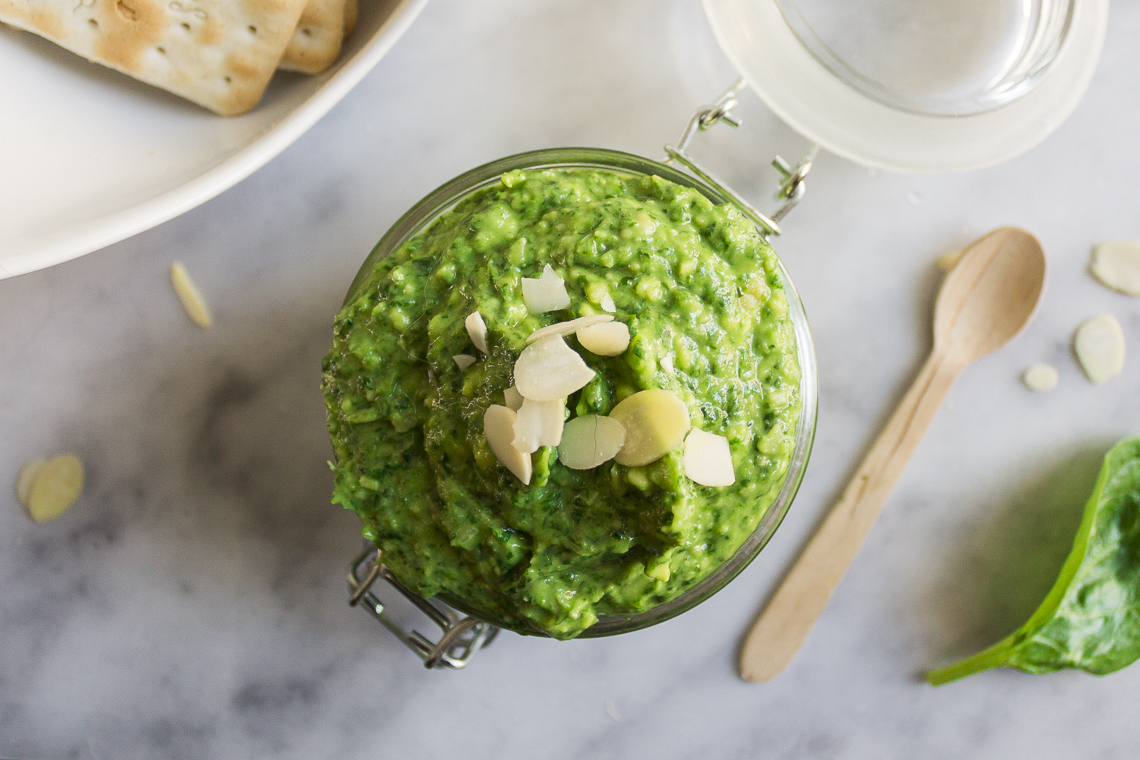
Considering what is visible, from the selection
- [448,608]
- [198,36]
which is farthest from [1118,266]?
[198,36]

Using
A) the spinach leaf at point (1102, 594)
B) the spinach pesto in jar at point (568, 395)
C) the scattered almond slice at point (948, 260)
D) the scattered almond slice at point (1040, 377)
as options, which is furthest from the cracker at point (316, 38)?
the spinach leaf at point (1102, 594)

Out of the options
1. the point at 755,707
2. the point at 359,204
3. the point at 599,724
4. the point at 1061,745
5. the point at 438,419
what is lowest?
the point at 599,724

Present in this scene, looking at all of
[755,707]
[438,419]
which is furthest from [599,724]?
[438,419]

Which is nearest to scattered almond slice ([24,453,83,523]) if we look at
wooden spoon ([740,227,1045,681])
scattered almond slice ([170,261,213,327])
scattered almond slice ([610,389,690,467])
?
scattered almond slice ([170,261,213,327])

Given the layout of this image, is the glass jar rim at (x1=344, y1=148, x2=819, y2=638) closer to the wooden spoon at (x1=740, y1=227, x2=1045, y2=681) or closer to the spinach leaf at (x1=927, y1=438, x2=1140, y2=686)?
the wooden spoon at (x1=740, y1=227, x2=1045, y2=681)

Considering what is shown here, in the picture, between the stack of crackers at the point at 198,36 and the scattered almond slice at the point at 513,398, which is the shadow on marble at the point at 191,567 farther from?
the scattered almond slice at the point at 513,398

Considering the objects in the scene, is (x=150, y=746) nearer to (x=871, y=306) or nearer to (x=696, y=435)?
(x=696, y=435)
